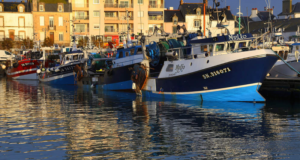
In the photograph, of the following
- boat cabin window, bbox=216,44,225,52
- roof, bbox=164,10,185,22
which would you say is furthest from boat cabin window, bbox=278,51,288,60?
roof, bbox=164,10,185,22

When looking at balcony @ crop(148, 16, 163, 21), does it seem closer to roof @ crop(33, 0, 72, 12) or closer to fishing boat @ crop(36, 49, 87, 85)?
roof @ crop(33, 0, 72, 12)

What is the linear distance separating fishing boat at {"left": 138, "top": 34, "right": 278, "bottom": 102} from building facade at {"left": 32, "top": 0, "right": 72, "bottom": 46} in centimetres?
5855

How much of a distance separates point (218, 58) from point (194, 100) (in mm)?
4021

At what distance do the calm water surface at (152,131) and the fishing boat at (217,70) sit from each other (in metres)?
0.94

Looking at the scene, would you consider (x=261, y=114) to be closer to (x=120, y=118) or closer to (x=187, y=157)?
(x=120, y=118)

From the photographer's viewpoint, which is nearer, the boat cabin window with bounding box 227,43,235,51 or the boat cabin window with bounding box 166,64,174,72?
the boat cabin window with bounding box 227,43,235,51

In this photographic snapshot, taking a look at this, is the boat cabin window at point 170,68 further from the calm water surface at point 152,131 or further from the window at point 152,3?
the window at point 152,3

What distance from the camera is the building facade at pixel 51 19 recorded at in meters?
85.5

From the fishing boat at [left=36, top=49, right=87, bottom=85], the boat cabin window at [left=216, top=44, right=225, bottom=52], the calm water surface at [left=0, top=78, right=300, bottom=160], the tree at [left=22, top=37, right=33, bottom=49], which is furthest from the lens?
the tree at [left=22, top=37, right=33, bottom=49]

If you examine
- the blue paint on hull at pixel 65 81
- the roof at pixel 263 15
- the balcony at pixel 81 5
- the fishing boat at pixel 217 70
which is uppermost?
the balcony at pixel 81 5

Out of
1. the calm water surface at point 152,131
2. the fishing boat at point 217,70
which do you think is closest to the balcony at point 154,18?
the fishing boat at point 217,70

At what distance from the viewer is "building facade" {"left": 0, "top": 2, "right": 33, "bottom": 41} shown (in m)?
85.5

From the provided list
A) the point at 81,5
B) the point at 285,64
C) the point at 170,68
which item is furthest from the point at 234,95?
the point at 81,5

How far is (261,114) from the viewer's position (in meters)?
23.8
